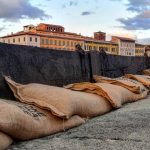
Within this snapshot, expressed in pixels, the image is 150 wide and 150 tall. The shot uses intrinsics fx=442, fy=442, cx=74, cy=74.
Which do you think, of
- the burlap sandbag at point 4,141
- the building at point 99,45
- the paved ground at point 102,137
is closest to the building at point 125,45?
the building at point 99,45

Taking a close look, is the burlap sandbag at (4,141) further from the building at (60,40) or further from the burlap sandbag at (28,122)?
the building at (60,40)

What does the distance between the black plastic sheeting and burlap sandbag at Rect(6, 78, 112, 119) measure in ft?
0.59

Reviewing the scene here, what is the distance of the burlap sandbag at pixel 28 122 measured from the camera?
329 cm

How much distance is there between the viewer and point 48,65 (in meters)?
5.94

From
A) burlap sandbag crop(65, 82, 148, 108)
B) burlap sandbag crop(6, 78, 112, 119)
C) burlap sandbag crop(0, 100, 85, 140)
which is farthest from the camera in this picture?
burlap sandbag crop(65, 82, 148, 108)

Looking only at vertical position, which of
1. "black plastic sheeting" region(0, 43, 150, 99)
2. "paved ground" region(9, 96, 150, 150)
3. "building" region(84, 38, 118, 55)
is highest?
"building" region(84, 38, 118, 55)

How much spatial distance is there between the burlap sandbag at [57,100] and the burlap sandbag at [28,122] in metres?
0.08

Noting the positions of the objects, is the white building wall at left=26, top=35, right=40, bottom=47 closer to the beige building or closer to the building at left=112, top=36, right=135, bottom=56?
the beige building

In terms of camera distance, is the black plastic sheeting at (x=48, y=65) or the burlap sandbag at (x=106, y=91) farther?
the burlap sandbag at (x=106, y=91)

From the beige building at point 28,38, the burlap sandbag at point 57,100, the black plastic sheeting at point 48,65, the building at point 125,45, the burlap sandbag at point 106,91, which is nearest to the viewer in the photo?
the burlap sandbag at point 57,100

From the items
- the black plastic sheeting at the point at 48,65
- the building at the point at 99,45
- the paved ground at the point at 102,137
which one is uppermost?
the building at the point at 99,45

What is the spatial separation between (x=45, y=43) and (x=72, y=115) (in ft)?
274

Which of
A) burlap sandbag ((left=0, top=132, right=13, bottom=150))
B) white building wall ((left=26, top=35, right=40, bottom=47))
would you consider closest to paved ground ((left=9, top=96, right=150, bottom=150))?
burlap sandbag ((left=0, top=132, right=13, bottom=150))

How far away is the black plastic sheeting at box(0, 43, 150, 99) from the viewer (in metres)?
4.85
